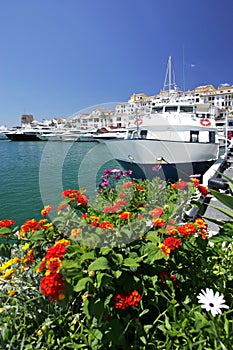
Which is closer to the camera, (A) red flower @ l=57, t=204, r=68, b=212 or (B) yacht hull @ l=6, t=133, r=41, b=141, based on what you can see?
(A) red flower @ l=57, t=204, r=68, b=212

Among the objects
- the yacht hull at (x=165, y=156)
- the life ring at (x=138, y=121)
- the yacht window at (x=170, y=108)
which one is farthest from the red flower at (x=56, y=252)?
the yacht window at (x=170, y=108)

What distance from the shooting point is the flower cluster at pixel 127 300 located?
3.30ft

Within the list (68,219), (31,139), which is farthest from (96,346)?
(31,139)

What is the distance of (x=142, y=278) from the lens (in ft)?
3.83

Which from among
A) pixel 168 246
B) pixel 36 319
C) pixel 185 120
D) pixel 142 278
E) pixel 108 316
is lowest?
pixel 36 319

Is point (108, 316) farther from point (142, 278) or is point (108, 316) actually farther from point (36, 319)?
point (36, 319)

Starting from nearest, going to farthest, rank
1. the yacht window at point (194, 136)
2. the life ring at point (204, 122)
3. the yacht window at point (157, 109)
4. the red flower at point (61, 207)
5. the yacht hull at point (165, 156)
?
the red flower at point (61, 207), the yacht hull at point (165, 156), the yacht window at point (194, 136), the life ring at point (204, 122), the yacht window at point (157, 109)

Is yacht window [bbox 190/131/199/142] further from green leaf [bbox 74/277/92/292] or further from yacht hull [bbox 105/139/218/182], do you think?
green leaf [bbox 74/277/92/292]

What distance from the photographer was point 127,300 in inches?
39.9

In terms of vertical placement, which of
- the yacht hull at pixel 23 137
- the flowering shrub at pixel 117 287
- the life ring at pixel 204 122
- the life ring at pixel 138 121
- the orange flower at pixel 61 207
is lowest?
the flowering shrub at pixel 117 287

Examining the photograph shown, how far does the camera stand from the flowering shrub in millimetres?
1011

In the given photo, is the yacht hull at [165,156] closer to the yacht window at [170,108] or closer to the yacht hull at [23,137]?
the yacht window at [170,108]

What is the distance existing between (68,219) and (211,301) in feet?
3.34

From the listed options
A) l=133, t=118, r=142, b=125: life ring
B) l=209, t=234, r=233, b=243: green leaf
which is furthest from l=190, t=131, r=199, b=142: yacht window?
l=209, t=234, r=233, b=243: green leaf
